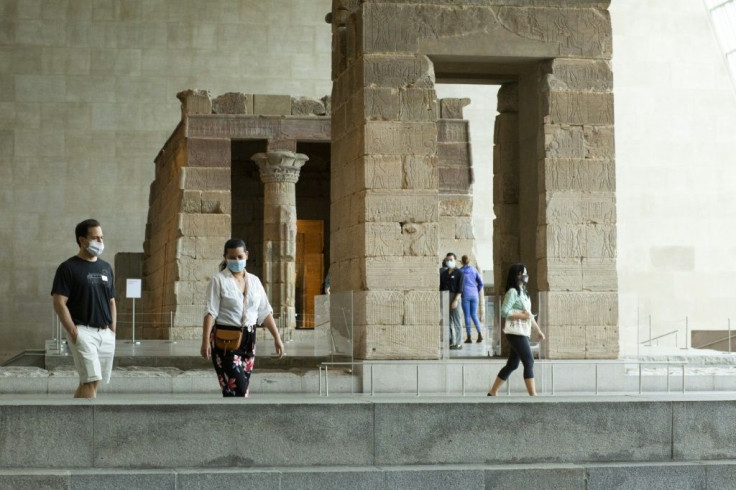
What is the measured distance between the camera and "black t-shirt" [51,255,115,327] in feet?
30.3

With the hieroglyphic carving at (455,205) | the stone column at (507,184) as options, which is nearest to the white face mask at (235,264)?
the stone column at (507,184)

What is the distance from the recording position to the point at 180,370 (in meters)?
16.5

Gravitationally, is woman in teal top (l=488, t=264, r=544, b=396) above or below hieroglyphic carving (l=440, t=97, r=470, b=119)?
below

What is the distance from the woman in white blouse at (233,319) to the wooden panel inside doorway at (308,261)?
79.9 ft

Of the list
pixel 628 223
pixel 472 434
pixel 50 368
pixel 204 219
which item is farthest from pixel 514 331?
pixel 628 223

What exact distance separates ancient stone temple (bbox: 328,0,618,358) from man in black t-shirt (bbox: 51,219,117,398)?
578 cm

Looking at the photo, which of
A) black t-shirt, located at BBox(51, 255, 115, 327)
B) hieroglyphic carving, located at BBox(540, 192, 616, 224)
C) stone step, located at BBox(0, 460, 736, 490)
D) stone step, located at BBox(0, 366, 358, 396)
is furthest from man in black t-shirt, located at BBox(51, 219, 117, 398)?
hieroglyphic carving, located at BBox(540, 192, 616, 224)

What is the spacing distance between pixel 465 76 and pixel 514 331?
5137mm

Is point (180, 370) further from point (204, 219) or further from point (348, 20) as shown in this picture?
point (204, 219)

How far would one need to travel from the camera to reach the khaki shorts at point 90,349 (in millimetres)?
9281

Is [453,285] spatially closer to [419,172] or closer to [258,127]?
[419,172]

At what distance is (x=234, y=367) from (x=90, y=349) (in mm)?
1131

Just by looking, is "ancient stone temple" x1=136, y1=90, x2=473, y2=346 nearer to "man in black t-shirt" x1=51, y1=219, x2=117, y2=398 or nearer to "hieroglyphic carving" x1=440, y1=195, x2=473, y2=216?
"hieroglyphic carving" x1=440, y1=195, x2=473, y2=216

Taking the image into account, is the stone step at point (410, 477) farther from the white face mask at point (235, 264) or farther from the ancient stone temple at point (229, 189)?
the ancient stone temple at point (229, 189)
